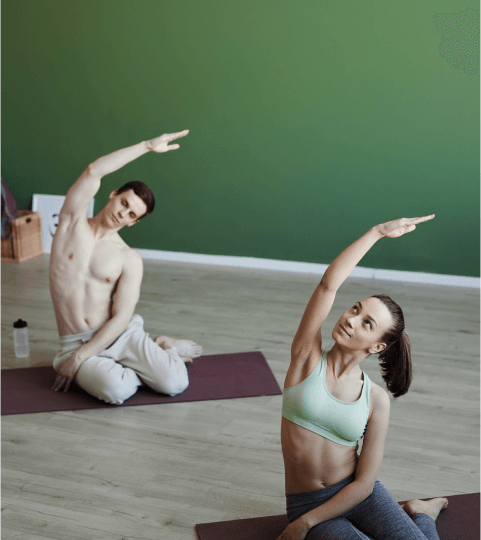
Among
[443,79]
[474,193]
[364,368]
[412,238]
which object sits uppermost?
[443,79]

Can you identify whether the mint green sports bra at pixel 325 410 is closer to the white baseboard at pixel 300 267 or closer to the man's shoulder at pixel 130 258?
the man's shoulder at pixel 130 258

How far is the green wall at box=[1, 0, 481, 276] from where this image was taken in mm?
3803

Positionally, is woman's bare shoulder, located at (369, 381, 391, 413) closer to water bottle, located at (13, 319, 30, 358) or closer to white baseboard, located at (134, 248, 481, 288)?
water bottle, located at (13, 319, 30, 358)

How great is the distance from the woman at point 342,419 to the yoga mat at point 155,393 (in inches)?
38.3

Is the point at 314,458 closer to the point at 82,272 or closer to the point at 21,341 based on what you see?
the point at 82,272

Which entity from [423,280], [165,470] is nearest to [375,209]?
[423,280]

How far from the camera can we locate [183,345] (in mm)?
2836

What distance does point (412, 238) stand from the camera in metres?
4.00

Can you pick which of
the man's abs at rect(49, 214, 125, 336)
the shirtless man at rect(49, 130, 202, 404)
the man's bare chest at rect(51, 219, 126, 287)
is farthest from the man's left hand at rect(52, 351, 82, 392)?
the man's bare chest at rect(51, 219, 126, 287)

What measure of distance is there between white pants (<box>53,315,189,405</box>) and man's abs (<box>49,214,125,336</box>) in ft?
0.27

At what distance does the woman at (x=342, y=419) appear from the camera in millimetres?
1517

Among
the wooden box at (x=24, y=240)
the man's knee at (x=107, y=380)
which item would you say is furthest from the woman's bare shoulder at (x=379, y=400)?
the wooden box at (x=24, y=240)

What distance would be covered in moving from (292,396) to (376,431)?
0.71ft

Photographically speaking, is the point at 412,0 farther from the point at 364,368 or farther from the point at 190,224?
the point at 364,368
